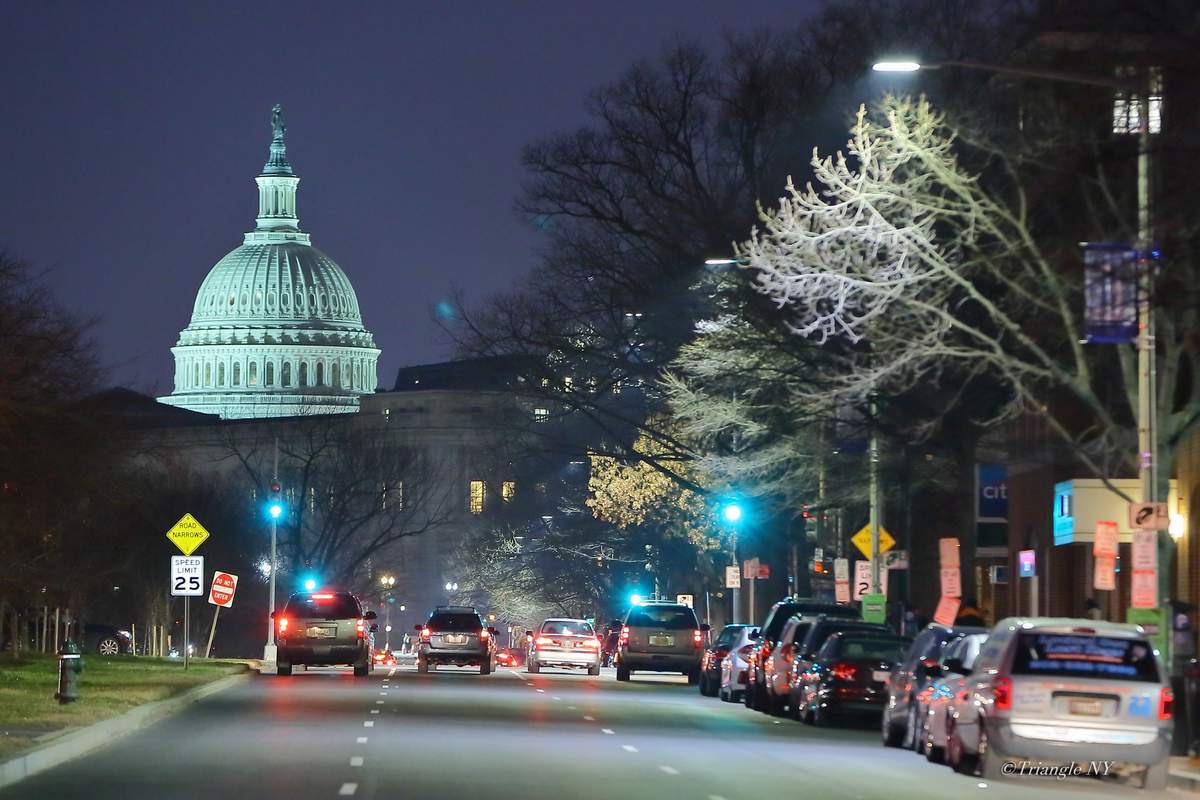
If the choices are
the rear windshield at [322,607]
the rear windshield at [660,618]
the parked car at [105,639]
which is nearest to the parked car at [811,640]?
the rear windshield at [322,607]

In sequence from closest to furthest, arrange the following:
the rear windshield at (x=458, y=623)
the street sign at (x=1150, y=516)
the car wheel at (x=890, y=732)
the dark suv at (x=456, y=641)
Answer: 1. the street sign at (x=1150, y=516)
2. the car wheel at (x=890, y=732)
3. the dark suv at (x=456, y=641)
4. the rear windshield at (x=458, y=623)

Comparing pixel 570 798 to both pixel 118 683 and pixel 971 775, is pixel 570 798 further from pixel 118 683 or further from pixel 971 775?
pixel 118 683

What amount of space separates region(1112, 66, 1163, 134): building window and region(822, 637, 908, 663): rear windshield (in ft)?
25.9

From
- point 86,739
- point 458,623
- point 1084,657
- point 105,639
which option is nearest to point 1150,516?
point 1084,657

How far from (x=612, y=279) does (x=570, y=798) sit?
35.5 metres

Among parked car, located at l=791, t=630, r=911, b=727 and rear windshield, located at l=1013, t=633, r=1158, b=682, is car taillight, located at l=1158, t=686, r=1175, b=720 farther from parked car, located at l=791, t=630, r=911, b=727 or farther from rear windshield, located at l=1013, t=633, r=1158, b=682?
parked car, located at l=791, t=630, r=911, b=727

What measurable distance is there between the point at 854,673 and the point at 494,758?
10.4 metres

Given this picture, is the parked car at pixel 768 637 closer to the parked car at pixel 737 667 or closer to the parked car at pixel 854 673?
the parked car at pixel 737 667

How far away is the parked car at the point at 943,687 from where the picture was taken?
26.3 m

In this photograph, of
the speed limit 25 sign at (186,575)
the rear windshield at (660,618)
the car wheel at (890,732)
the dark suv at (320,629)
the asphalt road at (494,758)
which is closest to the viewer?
the asphalt road at (494,758)

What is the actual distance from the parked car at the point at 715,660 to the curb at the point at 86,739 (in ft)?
36.9

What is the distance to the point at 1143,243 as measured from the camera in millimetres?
25281

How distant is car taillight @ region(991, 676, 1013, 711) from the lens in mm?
23734

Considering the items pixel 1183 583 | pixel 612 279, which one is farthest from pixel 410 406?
pixel 1183 583
